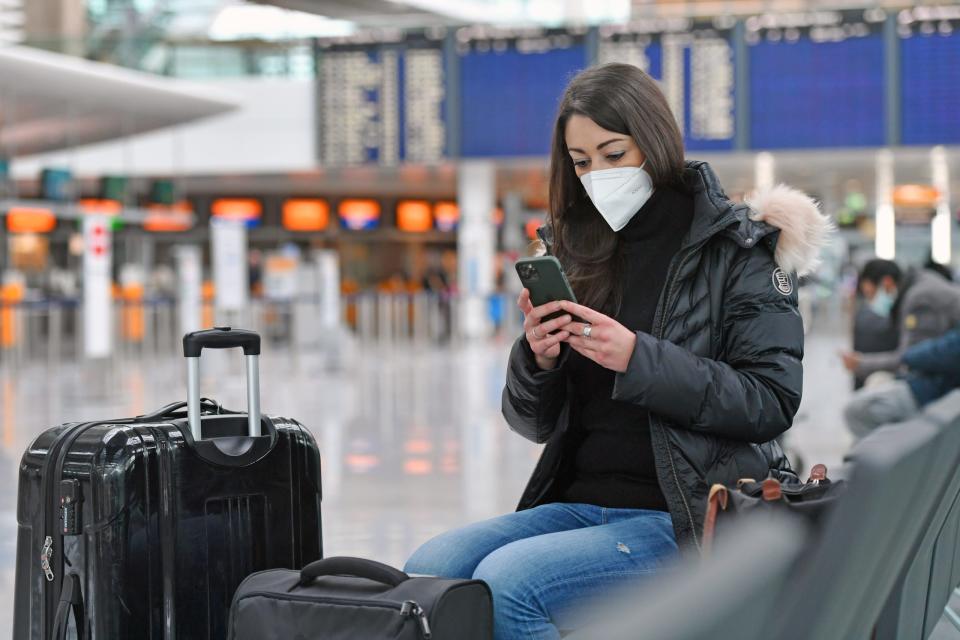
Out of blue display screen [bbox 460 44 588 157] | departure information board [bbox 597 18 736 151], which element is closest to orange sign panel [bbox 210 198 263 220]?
blue display screen [bbox 460 44 588 157]

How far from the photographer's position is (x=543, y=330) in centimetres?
216

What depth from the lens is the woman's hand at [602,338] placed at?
208 cm

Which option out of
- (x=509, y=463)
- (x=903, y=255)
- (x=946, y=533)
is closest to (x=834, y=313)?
(x=903, y=255)

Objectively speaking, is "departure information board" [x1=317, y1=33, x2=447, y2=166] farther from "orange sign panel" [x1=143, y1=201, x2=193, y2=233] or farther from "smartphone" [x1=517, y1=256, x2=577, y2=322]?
"smartphone" [x1=517, y1=256, x2=577, y2=322]

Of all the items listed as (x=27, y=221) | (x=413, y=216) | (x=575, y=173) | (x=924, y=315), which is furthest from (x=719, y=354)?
(x=413, y=216)

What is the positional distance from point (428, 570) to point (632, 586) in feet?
1.11

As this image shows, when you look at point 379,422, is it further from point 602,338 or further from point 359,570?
point 359,570

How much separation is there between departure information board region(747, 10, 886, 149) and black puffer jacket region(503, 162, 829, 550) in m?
14.3

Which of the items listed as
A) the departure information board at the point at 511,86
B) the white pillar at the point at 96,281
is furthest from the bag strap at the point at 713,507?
the departure information board at the point at 511,86

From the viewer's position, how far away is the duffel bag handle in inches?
73.9

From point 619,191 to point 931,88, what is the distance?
1467 cm

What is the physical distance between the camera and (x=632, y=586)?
6.82ft

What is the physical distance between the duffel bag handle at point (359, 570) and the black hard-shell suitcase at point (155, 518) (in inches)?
15.1

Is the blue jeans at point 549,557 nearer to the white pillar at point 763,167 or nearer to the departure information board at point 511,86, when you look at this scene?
the departure information board at point 511,86
